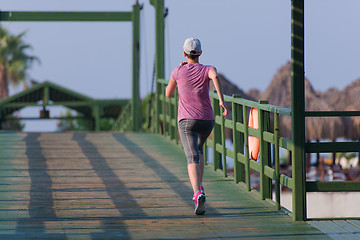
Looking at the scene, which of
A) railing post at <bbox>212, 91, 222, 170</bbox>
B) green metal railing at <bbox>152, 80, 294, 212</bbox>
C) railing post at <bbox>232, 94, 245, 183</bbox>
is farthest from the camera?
railing post at <bbox>212, 91, 222, 170</bbox>

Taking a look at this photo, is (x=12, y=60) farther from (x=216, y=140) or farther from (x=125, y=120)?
(x=216, y=140)

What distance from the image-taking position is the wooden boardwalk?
696cm

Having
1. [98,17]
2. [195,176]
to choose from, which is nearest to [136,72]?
[98,17]

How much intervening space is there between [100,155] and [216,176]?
3.02 meters

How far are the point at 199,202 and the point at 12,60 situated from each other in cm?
5943

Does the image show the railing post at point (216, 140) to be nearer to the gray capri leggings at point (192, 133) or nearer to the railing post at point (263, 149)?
the railing post at point (263, 149)

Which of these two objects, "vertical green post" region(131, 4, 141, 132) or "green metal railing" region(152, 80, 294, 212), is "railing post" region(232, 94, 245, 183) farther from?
"vertical green post" region(131, 4, 141, 132)

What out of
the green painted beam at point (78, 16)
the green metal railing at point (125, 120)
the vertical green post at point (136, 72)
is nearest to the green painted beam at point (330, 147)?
the vertical green post at point (136, 72)

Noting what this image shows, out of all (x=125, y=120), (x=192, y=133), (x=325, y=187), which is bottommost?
(x=325, y=187)

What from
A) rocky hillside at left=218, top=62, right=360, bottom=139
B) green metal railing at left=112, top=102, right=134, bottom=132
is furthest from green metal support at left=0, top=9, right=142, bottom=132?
rocky hillside at left=218, top=62, right=360, bottom=139

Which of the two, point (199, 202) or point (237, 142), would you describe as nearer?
point (199, 202)

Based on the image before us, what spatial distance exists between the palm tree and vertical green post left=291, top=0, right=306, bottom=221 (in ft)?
190

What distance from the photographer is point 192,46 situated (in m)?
7.62

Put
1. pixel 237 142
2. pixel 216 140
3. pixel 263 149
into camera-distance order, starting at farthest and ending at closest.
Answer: pixel 216 140
pixel 237 142
pixel 263 149
